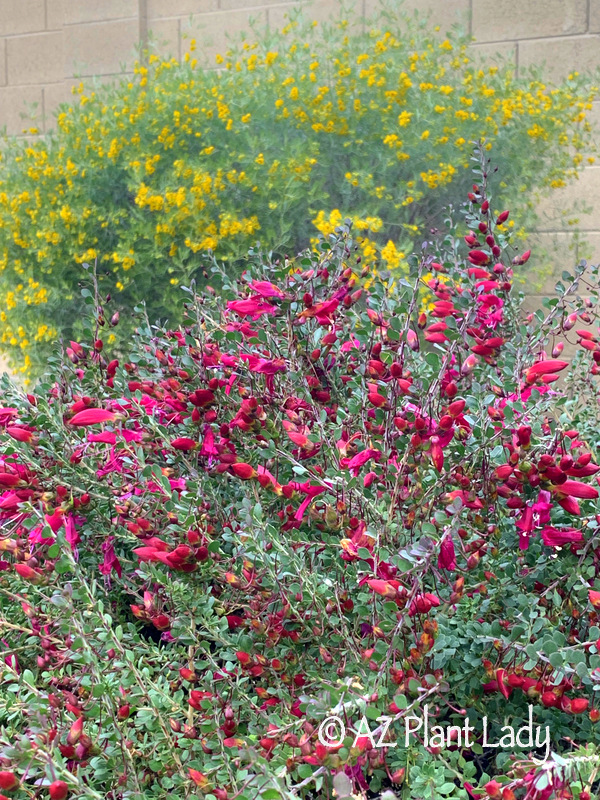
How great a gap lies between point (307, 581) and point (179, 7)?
523 cm

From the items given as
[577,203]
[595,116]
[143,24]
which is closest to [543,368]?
[577,203]

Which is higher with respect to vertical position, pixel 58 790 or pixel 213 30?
pixel 213 30

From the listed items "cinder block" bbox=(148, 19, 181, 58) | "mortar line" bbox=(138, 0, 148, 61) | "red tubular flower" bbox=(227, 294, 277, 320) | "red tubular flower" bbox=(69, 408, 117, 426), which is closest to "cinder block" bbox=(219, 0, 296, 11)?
"cinder block" bbox=(148, 19, 181, 58)

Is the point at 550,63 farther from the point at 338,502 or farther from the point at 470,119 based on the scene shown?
the point at 338,502

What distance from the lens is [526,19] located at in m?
4.59

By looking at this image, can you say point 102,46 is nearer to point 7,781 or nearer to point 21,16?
point 21,16

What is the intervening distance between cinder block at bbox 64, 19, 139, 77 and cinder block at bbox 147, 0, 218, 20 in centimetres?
14

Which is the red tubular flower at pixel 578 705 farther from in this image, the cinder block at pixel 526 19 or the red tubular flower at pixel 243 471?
the cinder block at pixel 526 19

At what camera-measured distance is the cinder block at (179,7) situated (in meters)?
5.33

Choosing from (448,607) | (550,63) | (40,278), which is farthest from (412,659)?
(550,63)

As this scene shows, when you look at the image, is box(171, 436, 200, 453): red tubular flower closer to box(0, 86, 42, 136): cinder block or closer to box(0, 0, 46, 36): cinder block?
box(0, 86, 42, 136): cinder block

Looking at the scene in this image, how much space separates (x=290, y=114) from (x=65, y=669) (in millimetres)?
3502

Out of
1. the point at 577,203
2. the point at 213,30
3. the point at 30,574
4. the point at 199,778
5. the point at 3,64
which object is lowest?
the point at 577,203

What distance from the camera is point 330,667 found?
908 mm
